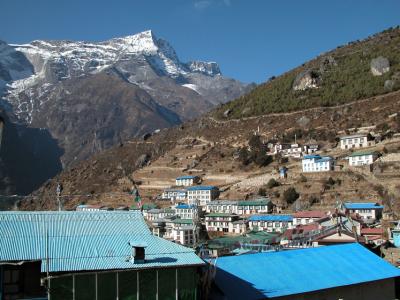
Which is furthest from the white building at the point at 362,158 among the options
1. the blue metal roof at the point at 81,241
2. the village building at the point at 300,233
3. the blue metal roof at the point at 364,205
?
the blue metal roof at the point at 81,241

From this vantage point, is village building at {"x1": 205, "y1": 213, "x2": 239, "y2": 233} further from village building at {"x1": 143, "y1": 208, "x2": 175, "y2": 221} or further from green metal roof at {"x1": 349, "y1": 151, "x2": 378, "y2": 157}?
green metal roof at {"x1": 349, "y1": 151, "x2": 378, "y2": 157}

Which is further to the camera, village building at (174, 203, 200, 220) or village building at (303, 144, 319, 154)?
village building at (303, 144, 319, 154)

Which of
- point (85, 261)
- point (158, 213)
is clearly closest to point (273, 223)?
point (158, 213)

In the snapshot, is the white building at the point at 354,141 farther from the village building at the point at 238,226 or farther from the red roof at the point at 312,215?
the village building at the point at 238,226

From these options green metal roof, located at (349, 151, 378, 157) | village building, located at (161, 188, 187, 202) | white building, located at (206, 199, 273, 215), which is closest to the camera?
white building, located at (206, 199, 273, 215)

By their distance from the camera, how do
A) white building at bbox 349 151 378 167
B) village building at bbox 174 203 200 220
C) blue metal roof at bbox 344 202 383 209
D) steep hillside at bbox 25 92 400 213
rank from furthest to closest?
village building at bbox 174 203 200 220, white building at bbox 349 151 378 167, steep hillside at bbox 25 92 400 213, blue metal roof at bbox 344 202 383 209

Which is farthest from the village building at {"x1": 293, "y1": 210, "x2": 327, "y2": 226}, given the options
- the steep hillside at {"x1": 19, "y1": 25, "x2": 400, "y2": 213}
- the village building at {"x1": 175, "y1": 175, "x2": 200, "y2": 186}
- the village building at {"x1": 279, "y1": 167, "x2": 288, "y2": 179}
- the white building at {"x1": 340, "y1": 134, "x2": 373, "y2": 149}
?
the village building at {"x1": 175, "y1": 175, "x2": 200, "y2": 186}

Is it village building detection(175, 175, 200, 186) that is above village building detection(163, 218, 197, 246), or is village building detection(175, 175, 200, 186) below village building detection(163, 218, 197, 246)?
above

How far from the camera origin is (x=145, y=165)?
105 meters

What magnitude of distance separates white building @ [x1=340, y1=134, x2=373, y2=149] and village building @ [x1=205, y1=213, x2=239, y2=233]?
74.4 feet

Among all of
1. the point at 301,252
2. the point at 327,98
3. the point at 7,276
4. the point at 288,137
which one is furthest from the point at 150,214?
the point at 7,276

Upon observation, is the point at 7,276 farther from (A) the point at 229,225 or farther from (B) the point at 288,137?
(B) the point at 288,137

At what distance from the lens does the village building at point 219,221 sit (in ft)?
196

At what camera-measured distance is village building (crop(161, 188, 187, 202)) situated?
75.9 metres
